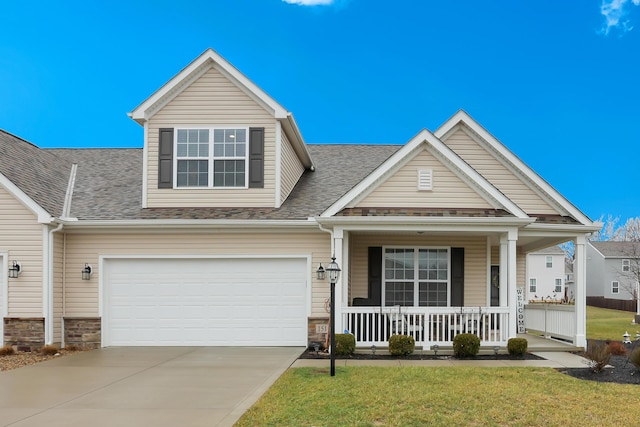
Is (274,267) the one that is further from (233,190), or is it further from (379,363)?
(379,363)

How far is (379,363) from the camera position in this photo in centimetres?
1223

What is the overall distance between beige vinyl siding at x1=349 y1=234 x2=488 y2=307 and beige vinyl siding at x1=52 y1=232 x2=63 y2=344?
23.8 ft

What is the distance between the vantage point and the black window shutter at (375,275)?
16.0 m

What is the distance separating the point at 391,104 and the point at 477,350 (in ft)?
104

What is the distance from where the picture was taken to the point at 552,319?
53.2 feet

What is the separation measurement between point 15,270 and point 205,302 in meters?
4.46

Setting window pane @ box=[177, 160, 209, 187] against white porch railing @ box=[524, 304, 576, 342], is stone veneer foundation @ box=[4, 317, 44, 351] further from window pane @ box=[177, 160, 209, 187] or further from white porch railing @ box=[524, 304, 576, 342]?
white porch railing @ box=[524, 304, 576, 342]

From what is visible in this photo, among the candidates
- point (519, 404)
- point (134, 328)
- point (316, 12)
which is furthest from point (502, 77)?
point (519, 404)

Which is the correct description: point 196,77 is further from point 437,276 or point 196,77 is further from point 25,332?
point 437,276

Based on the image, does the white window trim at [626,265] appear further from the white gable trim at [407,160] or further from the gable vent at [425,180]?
the gable vent at [425,180]

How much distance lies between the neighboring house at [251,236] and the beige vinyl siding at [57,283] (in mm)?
47

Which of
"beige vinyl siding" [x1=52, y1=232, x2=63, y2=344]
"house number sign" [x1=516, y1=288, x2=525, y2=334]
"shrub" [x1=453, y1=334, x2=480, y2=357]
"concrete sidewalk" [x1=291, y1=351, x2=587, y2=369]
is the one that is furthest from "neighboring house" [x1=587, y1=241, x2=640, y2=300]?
"beige vinyl siding" [x1=52, y1=232, x2=63, y2=344]

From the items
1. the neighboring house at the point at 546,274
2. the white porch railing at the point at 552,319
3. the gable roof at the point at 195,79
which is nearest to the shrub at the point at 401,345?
the white porch railing at the point at 552,319

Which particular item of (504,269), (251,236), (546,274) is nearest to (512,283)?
(504,269)
